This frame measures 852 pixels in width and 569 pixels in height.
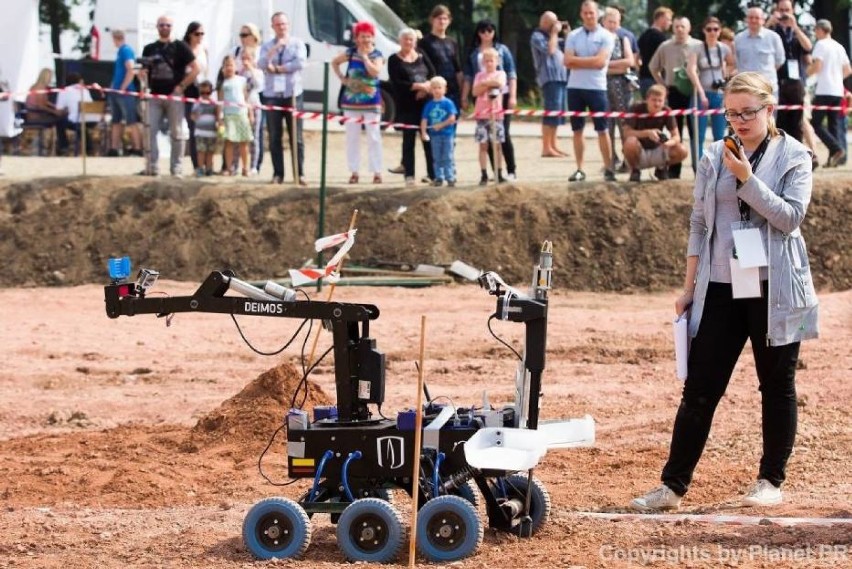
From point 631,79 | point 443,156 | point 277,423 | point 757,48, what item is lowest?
point 277,423

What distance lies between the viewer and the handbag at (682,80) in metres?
18.2

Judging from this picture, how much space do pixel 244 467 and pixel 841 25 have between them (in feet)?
84.7

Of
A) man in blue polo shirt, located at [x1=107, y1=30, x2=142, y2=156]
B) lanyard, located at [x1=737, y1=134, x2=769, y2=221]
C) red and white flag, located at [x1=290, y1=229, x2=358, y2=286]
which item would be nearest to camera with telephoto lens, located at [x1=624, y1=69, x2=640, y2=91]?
man in blue polo shirt, located at [x1=107, y1=30, x2=142, y2=156]

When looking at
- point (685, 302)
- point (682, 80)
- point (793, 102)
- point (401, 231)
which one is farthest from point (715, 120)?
point (685, 302)

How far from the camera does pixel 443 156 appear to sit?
18.8 metres

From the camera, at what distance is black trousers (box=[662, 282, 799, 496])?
7.53 meters

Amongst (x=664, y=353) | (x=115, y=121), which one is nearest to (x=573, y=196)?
(x=664, y=353)

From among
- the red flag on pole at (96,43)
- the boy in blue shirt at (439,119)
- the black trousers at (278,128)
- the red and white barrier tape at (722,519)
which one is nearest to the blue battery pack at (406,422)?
the red and white barrier tape at (722,519)

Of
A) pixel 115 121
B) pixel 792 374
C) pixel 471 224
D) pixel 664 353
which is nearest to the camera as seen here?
pixel 792 374

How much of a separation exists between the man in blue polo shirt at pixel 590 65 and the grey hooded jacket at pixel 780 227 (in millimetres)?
10504

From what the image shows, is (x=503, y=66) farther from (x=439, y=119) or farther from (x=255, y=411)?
(x=255, y=411)

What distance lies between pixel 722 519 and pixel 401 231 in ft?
37.8

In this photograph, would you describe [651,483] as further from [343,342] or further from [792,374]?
[343,342]

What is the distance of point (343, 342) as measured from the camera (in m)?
7.03
